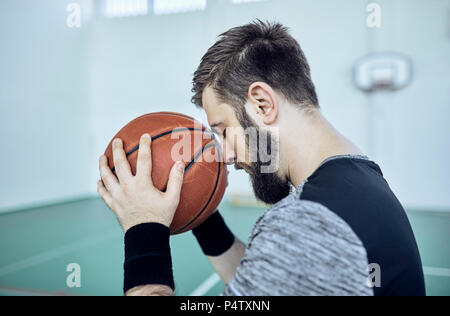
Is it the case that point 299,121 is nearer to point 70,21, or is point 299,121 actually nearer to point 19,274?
point 19,274

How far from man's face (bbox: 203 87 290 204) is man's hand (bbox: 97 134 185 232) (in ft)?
0.41

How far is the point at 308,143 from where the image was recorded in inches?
29.7

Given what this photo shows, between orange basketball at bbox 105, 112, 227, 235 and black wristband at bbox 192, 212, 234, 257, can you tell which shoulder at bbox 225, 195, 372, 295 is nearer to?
orange basketball at bbox 105, 112, 227, 235

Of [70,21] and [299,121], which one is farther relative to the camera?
[70,21]

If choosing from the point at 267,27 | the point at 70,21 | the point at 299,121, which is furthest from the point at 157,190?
the point at 70,21

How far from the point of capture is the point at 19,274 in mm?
2160

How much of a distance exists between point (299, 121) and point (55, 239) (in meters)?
2.90

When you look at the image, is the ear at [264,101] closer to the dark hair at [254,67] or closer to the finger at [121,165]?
the dark hair at [254,67]

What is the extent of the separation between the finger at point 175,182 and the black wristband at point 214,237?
311 millimetres

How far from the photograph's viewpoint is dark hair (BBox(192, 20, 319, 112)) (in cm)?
79

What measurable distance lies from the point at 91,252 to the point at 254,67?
7.83ft

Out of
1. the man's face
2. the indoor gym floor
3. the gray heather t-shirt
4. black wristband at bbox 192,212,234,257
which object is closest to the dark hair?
the man's face

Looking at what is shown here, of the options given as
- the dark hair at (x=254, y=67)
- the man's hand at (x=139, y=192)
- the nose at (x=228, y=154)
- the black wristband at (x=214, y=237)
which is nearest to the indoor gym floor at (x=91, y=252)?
the black wristband at (x=214, y=237)

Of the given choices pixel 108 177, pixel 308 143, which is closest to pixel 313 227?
pixel 308 143
